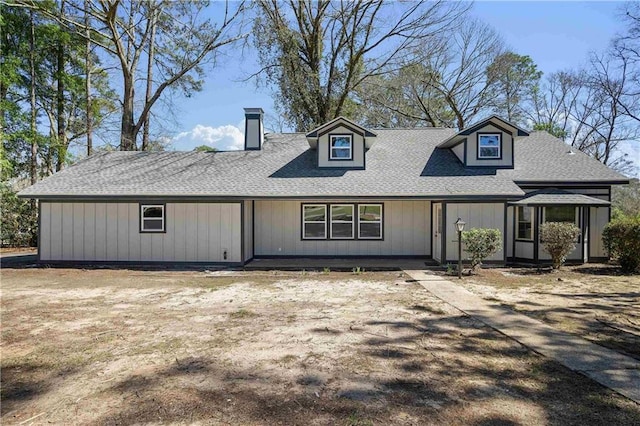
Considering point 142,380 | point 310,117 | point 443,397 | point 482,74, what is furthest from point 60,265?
point 482,74

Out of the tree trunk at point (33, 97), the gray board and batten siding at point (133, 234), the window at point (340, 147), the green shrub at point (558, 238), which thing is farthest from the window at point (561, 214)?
the tree trunk at point (33, 97)

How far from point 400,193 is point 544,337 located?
7.53 meters

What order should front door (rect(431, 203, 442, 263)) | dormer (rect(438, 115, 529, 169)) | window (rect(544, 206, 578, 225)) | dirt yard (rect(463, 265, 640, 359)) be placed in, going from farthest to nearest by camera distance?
dormer (rect(438, 115, 529, 169)) < window (rect(544, 206, 578, 225)) < front door (rect(431, 203, 442, 263)) < dirt yard (rect(463, 265, 640, 359))

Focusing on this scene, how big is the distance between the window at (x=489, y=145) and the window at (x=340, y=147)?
4.83m

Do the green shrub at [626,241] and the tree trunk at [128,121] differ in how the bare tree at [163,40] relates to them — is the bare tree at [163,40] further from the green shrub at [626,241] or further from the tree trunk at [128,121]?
the green shrub at [626,241]

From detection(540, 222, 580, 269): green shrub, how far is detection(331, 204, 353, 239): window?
20.2ft

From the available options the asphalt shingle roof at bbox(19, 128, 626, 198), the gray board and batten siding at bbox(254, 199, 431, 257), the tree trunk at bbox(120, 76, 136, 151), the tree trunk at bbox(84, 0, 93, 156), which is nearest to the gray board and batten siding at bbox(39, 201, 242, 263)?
the asphalt shingle roof at bbox(19, 128, 626, 198)

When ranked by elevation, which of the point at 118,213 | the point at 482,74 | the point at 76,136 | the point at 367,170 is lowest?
the point at 118,213

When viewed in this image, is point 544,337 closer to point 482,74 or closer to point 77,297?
point 77,297

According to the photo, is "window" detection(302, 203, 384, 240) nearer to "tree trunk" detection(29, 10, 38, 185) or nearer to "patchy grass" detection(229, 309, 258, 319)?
"patchy grass" detection(229, 309, 258, 319)

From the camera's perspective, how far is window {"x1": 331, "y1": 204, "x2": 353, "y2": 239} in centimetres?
1411

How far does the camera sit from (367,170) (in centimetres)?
1466

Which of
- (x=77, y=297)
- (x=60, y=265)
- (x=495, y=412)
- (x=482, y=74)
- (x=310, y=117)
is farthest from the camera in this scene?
(x=482, y=74)

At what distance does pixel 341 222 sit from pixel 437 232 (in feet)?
11.0
